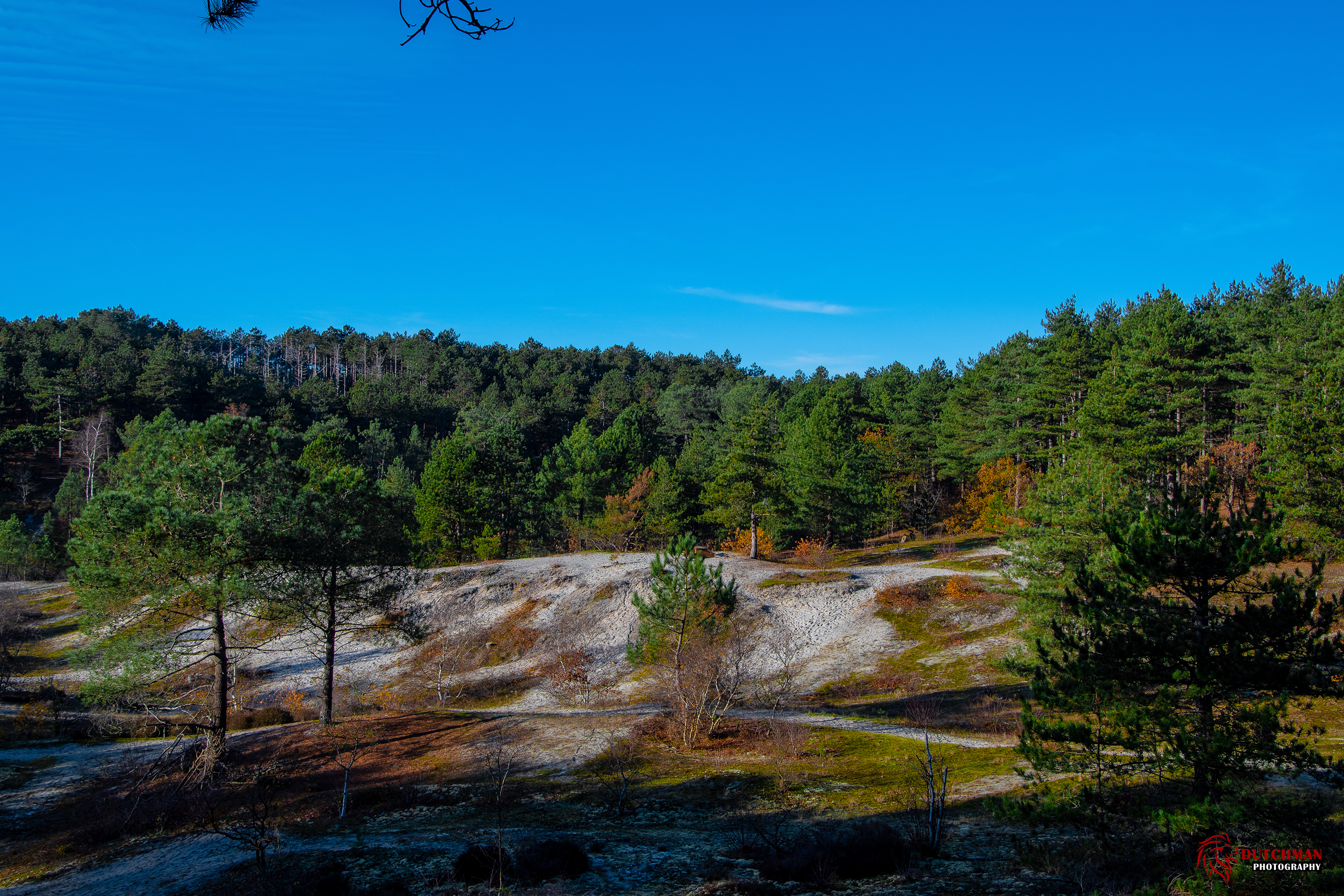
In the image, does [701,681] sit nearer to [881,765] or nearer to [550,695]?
[881,765]

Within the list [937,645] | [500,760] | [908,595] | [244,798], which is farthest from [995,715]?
[244,798]

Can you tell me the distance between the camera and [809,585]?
38406 millimetres

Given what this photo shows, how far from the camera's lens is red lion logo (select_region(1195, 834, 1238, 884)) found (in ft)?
24.7

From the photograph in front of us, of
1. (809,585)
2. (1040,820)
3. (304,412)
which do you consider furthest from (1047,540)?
(304,412)

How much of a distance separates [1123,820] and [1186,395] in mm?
35439

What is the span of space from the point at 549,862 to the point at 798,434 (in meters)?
49.9

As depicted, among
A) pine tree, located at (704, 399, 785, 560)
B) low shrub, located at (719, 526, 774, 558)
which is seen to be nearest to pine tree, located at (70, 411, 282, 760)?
pine tree, located at (704, 399, 785, 560)

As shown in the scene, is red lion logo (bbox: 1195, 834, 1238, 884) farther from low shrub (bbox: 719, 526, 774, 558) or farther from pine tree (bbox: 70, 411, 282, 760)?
low shrub (bbox: 719, 526, 774, 558)

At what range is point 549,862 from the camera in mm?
10789

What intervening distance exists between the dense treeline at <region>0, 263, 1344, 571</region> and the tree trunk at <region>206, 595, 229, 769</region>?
7.52m

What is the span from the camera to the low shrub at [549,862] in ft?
34.5

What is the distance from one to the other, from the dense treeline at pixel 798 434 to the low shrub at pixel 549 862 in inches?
553

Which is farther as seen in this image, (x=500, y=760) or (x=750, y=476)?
(x=750, y=476)

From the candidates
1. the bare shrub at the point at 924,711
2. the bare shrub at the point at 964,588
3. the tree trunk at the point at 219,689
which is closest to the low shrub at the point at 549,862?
the tree trunk at the point at 219,689
